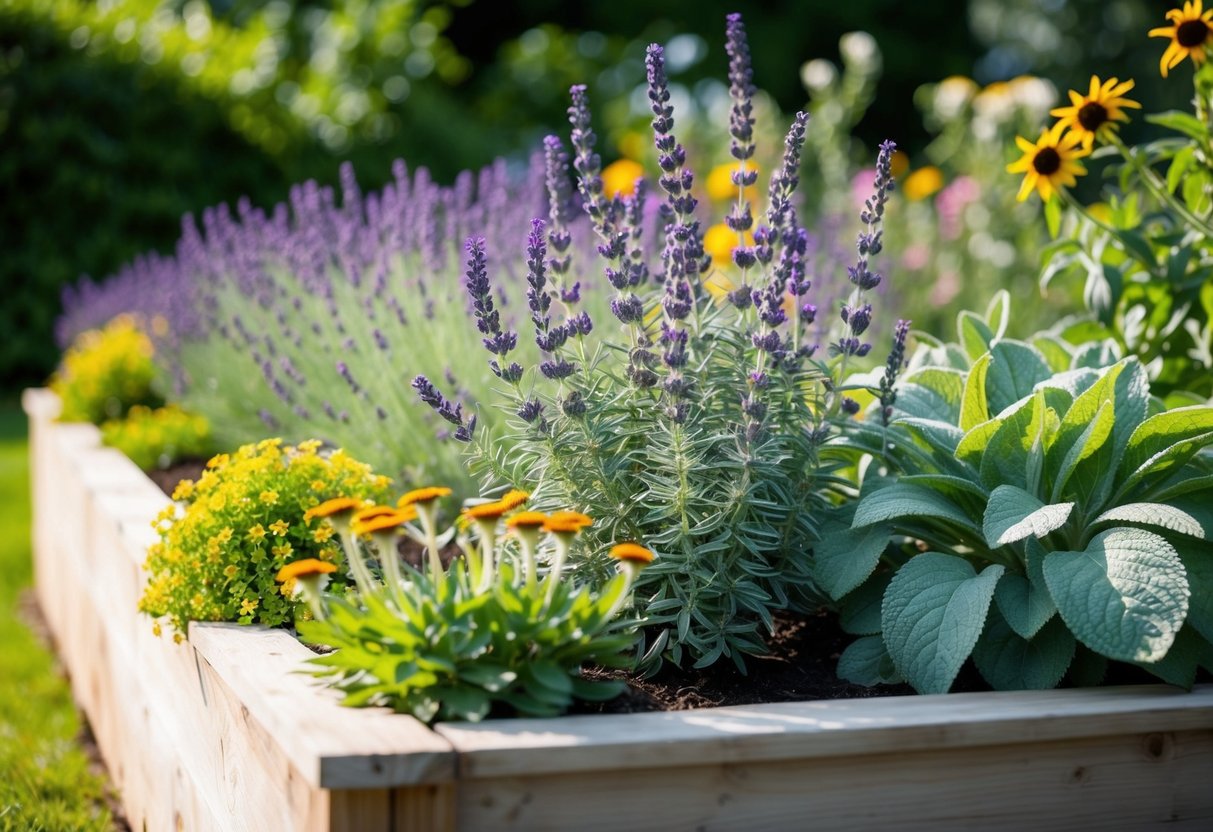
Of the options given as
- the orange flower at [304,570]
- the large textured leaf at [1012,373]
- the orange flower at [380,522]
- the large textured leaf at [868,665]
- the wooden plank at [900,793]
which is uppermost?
the large textured leaf at [1012,373]

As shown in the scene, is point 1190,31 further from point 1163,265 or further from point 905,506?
point 905,506

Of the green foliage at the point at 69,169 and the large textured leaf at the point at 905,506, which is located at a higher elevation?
the green foliage at the point at 69,169

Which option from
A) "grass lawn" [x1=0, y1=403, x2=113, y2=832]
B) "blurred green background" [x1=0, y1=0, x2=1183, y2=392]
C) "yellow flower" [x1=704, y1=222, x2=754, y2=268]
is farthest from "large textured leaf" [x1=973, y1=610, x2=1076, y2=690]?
"blurred green background" [x1=0, y1=0, x2=1183, y2=392]

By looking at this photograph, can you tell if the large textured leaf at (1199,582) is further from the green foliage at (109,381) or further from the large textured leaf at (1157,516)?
the green foliage at (109,381)

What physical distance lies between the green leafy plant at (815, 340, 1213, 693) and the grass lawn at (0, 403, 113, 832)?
1.80m

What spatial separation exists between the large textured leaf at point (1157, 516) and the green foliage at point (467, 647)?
32.6 inches

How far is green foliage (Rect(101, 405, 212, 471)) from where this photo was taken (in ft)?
13.0

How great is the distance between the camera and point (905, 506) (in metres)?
2.05

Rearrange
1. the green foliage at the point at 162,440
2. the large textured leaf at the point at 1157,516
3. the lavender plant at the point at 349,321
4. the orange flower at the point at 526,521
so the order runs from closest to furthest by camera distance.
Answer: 1. the orange flower at the point at 526,521
2. the large textured leaf at the point at 1157,516
3. the lavender plant at the point at 349,321
4. the green foliage at the point at 162,440

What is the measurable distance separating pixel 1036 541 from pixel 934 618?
0.24 m

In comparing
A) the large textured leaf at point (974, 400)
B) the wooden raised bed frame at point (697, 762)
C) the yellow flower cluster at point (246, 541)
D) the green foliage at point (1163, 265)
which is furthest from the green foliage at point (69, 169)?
the large textured leaf at point (974, 400)

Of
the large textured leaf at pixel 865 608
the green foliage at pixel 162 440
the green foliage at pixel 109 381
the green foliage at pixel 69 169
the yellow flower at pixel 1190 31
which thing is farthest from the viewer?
the green foliage at pixel 69 169

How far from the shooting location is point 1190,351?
114 inches

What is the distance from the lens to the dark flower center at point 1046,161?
248 centimetres
